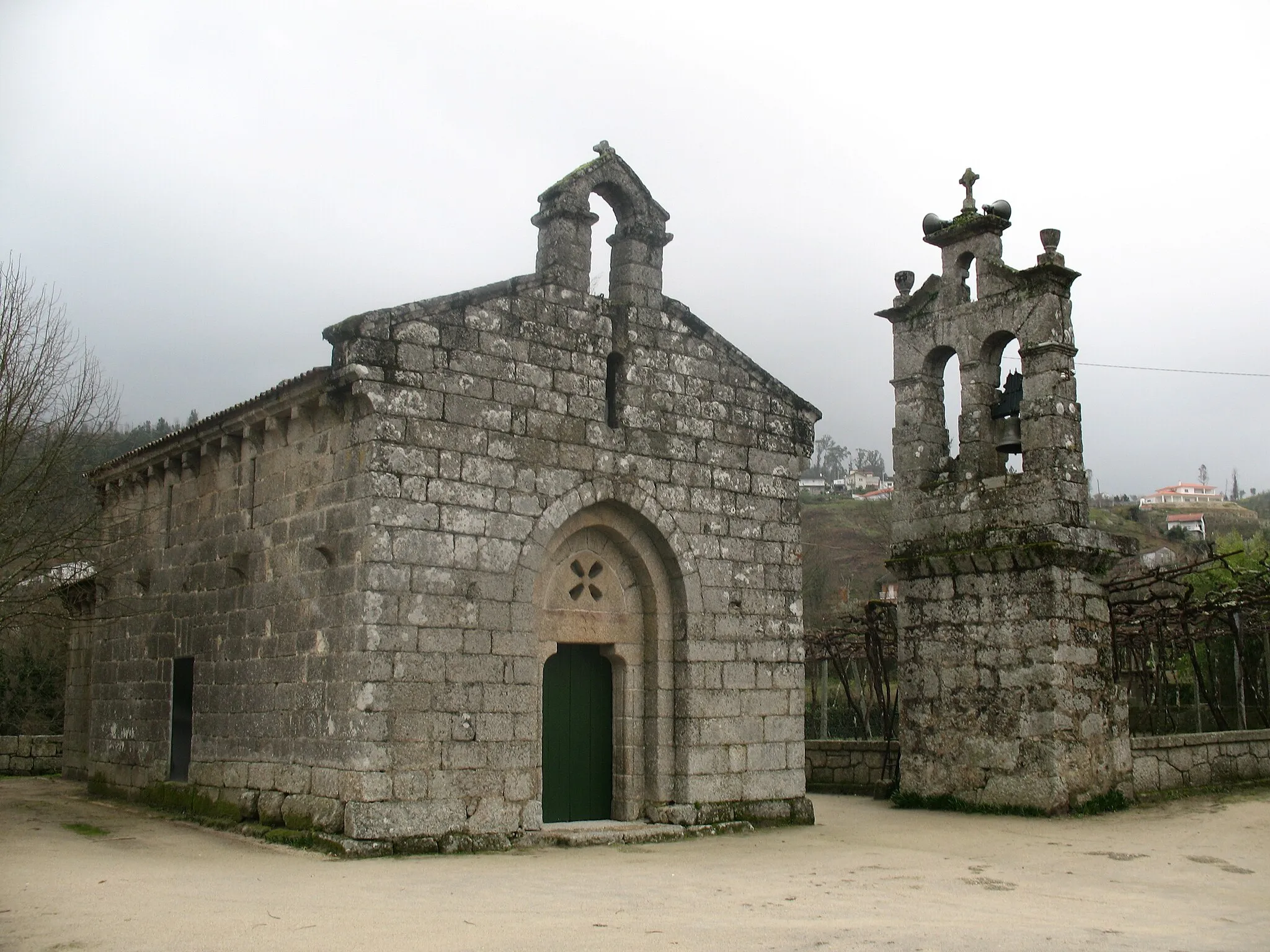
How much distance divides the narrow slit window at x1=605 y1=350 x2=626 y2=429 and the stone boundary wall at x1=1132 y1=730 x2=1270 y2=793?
24.0 ft

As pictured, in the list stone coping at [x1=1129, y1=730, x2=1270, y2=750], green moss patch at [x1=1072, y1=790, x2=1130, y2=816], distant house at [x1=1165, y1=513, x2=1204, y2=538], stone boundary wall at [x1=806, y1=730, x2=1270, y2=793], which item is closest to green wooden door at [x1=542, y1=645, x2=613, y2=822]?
green moss patch at [x1=1072, y1=790, x2=1130, y2=816]

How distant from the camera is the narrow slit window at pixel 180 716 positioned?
12.8 metres

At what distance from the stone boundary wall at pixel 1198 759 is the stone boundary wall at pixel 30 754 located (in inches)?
617

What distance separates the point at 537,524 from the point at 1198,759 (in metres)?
9.09

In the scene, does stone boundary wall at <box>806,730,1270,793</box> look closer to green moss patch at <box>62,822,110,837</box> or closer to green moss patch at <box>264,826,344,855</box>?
green moss patch at <box>264,826,344,855</box>

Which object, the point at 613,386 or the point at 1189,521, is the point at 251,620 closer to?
the point at 613,386

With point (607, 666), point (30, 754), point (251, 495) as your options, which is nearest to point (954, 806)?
point (607, 666)

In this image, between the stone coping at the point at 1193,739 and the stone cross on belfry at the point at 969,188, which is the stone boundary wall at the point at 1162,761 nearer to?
the stone coping at the point at 1193,739

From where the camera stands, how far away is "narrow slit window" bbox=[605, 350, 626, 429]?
37.6 feet

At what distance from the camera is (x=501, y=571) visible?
34.0ft

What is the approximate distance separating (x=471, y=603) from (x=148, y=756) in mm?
5693

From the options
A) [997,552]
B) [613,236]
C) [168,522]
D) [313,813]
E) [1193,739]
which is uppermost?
[613,236]

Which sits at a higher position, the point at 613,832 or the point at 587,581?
the point at 587,581

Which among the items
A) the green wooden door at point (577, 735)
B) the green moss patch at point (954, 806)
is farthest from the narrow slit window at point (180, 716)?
the green moss patch at point (954, 806)
